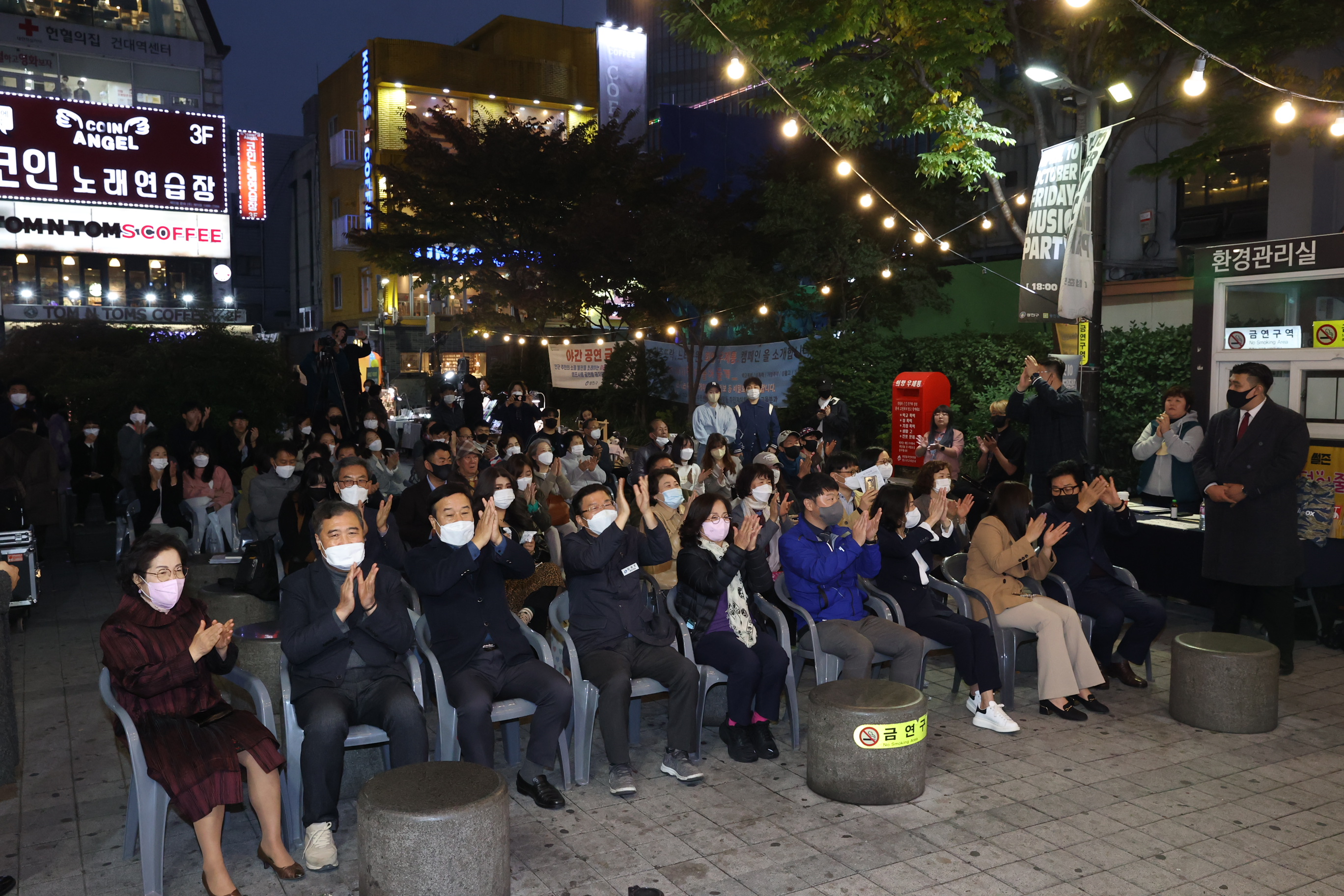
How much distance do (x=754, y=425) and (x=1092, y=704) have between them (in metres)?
7.14

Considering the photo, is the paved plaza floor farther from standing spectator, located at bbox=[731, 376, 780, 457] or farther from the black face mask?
standing spectator, located at bbox=[731, 376, 780, 457]

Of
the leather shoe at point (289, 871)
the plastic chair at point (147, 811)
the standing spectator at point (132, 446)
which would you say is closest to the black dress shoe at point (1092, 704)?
the leather shoe at point (289, 871)

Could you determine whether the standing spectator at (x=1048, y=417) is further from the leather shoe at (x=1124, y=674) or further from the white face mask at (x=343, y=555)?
the white face mask at (x=343, y=555)

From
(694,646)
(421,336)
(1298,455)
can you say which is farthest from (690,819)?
(421,336)

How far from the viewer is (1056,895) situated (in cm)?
420

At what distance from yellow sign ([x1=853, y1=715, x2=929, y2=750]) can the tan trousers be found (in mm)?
1753

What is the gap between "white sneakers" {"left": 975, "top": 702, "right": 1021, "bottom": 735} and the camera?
6.11 meters

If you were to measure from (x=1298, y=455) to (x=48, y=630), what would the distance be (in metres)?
9.70

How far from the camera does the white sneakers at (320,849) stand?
445 cm

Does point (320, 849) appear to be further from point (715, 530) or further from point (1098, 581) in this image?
point (1098, 581)

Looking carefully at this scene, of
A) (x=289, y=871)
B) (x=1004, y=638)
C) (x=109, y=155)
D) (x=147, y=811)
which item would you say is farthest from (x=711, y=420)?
(x=109, y=155)

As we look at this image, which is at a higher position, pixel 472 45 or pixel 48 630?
pixel 472 45

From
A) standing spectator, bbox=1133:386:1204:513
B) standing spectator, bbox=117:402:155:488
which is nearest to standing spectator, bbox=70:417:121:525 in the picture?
standing spectator, bbox=117:402:155:488

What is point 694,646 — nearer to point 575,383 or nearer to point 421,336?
point 575,383
